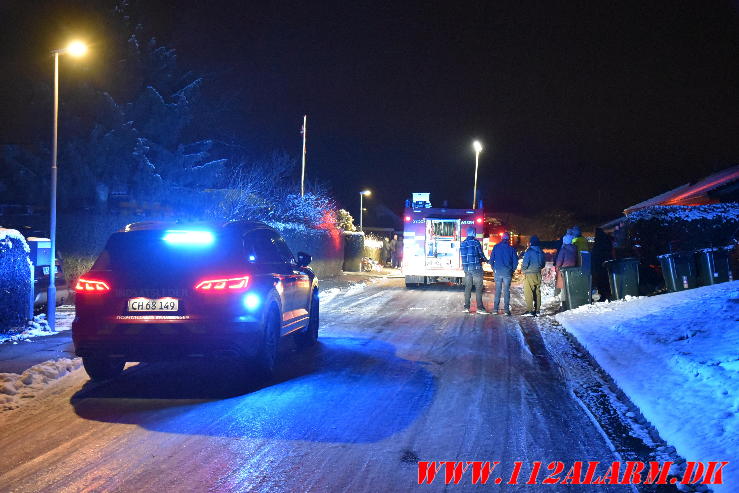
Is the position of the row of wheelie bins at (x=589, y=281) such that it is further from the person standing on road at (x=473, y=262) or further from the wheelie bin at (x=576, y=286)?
the person standing on road at (x=473, y=262)

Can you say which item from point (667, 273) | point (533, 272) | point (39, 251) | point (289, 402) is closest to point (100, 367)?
point (289, 402)

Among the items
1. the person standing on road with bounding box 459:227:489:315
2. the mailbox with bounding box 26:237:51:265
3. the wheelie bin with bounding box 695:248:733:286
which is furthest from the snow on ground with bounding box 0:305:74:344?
the wheelie bin with bounding box 695:248:733:286

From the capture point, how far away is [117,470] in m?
4.81

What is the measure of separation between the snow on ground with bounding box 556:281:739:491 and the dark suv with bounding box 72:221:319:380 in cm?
417

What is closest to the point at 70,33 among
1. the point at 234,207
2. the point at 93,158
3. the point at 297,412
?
the point at 93,158

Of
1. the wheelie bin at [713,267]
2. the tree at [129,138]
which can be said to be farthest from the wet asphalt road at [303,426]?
the tree at [129,138]

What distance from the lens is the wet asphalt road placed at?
185 inches

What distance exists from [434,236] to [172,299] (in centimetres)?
1676

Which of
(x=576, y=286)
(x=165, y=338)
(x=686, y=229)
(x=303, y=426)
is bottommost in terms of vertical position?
(x=303, y=426)

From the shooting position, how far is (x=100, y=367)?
304 inches

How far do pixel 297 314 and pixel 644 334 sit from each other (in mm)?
5399

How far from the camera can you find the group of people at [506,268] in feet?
49.6

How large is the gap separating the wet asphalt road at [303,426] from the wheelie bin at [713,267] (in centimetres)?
702

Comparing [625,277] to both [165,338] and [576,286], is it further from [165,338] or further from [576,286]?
[165,338]
